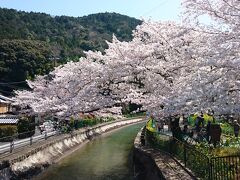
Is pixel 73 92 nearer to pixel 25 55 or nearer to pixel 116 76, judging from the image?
pixel 116 76

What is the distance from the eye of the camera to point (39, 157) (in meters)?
24.2

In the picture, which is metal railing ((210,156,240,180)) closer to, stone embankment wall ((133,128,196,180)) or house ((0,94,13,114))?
stone embankment wall ((133,128,196,180))

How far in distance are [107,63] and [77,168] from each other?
8.33 meters

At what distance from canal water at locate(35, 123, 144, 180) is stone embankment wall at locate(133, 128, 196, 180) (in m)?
1.10

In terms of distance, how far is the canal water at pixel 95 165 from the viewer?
22038 mm

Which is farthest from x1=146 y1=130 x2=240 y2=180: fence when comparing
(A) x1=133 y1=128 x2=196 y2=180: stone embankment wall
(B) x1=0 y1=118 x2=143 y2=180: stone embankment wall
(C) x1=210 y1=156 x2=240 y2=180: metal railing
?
(B) x1=0 y1=118 x2=143 y2=180: stone embankment wall

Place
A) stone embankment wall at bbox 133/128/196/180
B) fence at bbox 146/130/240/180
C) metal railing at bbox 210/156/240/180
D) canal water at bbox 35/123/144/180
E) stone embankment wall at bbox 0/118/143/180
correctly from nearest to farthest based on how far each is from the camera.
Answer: metal railing at bbox 210/156/240/180, fence at bbox 146/130/240/180, stone embankment wall at bbox 133/128/196/180, stone embankment wall at bbox 0/118/143/180, canal water at bbox 35/123/144/180

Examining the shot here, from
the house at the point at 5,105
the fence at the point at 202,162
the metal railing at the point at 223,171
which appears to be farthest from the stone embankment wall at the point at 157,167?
the house at the point at 5,105

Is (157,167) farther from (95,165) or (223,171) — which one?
(95,165)

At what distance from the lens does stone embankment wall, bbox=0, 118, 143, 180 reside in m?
18.9

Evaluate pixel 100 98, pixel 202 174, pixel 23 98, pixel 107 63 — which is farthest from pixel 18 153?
pixel 23 98

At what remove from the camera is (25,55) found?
7500 cm

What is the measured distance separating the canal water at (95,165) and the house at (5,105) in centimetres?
2173

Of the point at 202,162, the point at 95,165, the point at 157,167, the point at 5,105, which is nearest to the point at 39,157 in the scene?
the point at 95,165
